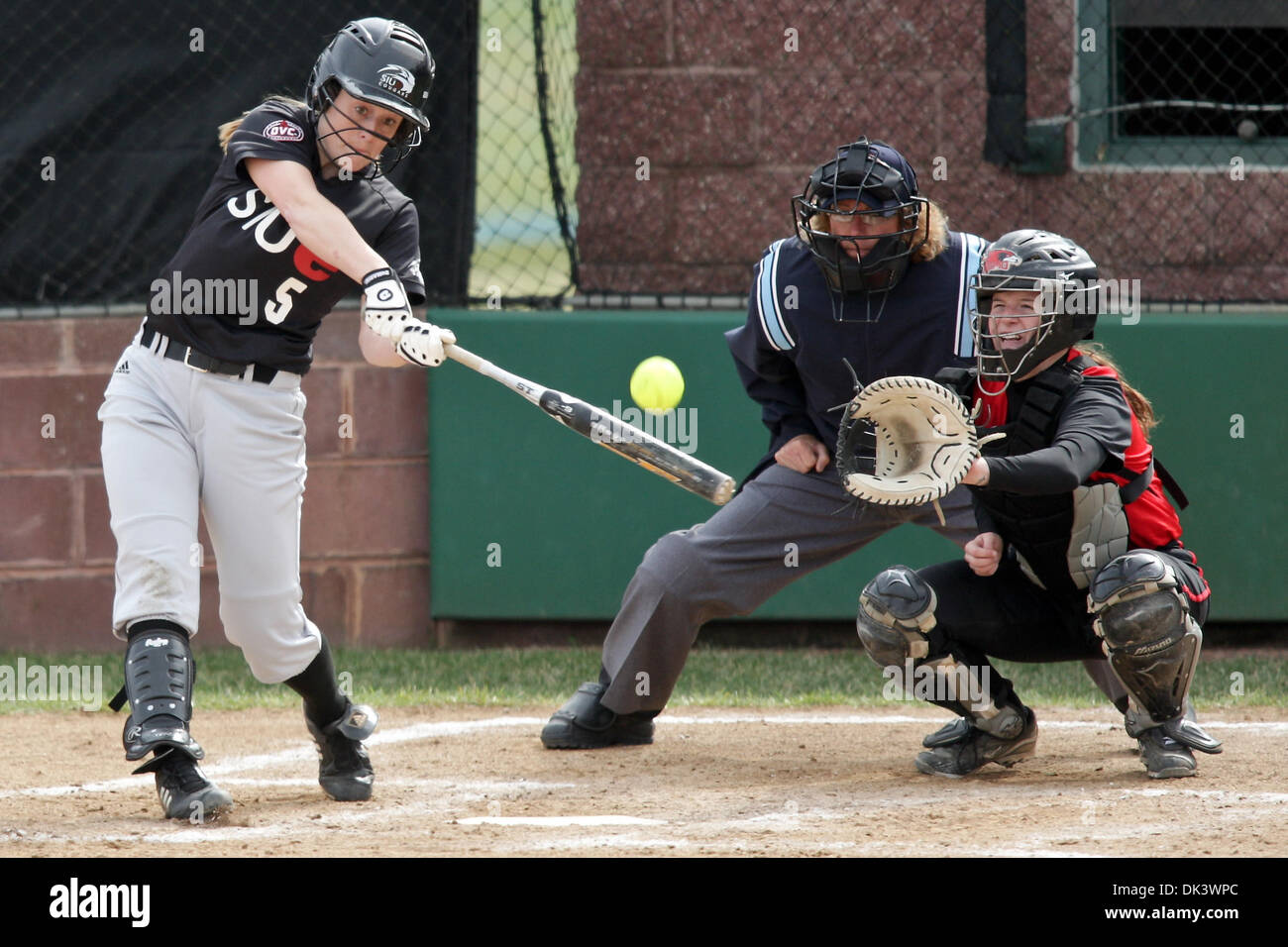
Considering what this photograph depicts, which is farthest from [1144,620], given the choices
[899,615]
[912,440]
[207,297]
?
[207,297]

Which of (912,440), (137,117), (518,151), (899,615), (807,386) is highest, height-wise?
(137,117)

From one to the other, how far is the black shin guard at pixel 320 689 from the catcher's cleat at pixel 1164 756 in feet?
6.13

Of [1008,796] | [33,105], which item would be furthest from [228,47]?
[1008,796]

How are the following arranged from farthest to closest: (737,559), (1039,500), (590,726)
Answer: (590,726)
(737,559)
(1039,500)

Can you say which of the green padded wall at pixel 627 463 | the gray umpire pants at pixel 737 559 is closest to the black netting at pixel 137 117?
the green padded wall at pixel 627 463

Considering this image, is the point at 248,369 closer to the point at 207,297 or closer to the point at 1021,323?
the point at 207,297

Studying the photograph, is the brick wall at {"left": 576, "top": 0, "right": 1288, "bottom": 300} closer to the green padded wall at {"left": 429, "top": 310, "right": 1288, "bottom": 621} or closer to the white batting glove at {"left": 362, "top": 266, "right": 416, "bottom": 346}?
the green padded wall at {"left": 429, "top": 310, "right": 1288, "bottom": 621}

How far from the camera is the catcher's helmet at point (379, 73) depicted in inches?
135

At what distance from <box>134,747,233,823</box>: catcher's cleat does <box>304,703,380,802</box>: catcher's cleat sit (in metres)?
0.33

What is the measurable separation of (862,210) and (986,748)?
52.2 inches

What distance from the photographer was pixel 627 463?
20.0 feet

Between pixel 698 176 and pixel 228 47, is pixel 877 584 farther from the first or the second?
pixel 228 47

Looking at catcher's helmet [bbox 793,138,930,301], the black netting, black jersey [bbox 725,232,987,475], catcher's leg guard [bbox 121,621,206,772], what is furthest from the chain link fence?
catcher's leg guard [bbox 121,621,206,772]

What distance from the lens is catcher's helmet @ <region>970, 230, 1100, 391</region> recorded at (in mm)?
3555
